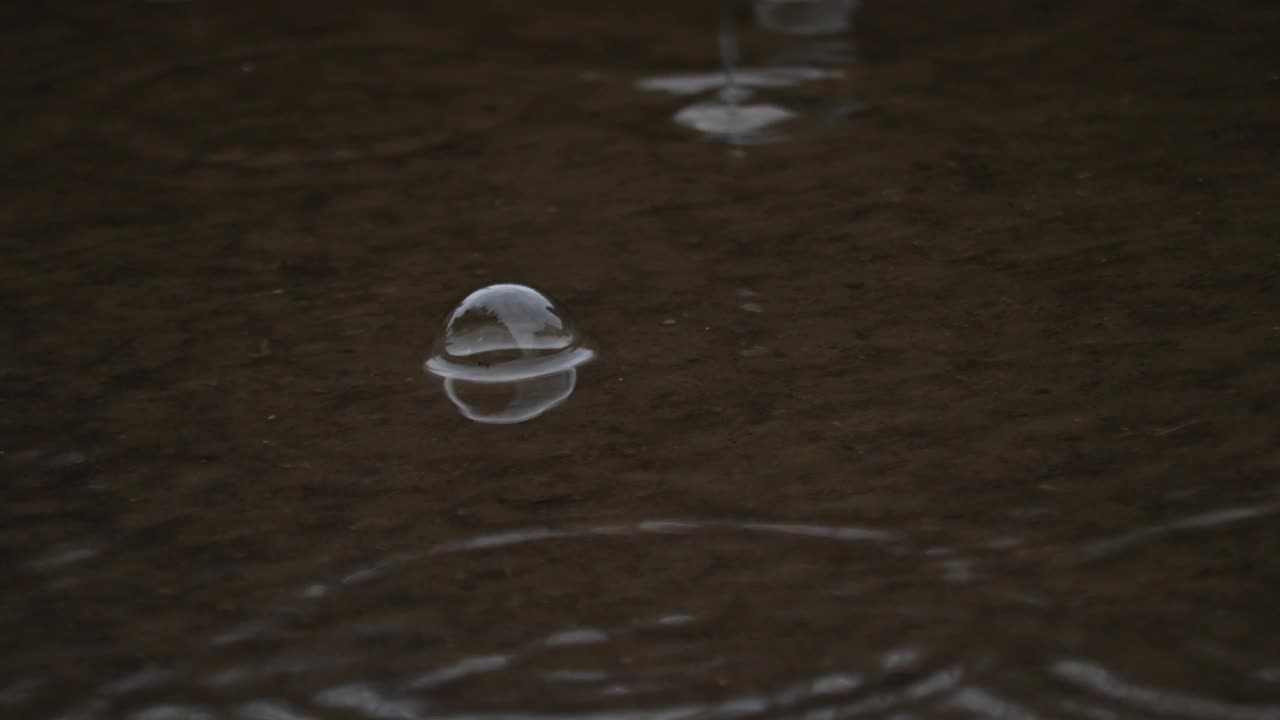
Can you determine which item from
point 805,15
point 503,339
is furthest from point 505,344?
point 805,15

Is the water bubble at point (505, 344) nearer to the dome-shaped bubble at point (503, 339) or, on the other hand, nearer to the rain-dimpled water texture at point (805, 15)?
the dome-shaped bubble at point (503, 339)

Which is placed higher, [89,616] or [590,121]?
[590,121]

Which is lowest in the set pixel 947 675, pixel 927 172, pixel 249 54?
pixel 947 675

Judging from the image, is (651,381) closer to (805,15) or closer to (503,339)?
(503,339)

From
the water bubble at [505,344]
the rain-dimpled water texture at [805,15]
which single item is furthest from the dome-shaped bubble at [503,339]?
the rain-dimpled water texture at [805,15]

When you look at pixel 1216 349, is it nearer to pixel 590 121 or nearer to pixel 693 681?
pixel 693 681

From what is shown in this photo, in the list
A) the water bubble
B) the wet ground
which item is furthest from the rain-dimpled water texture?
the water bubble

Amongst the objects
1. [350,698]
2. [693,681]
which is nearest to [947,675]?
[693,681]
